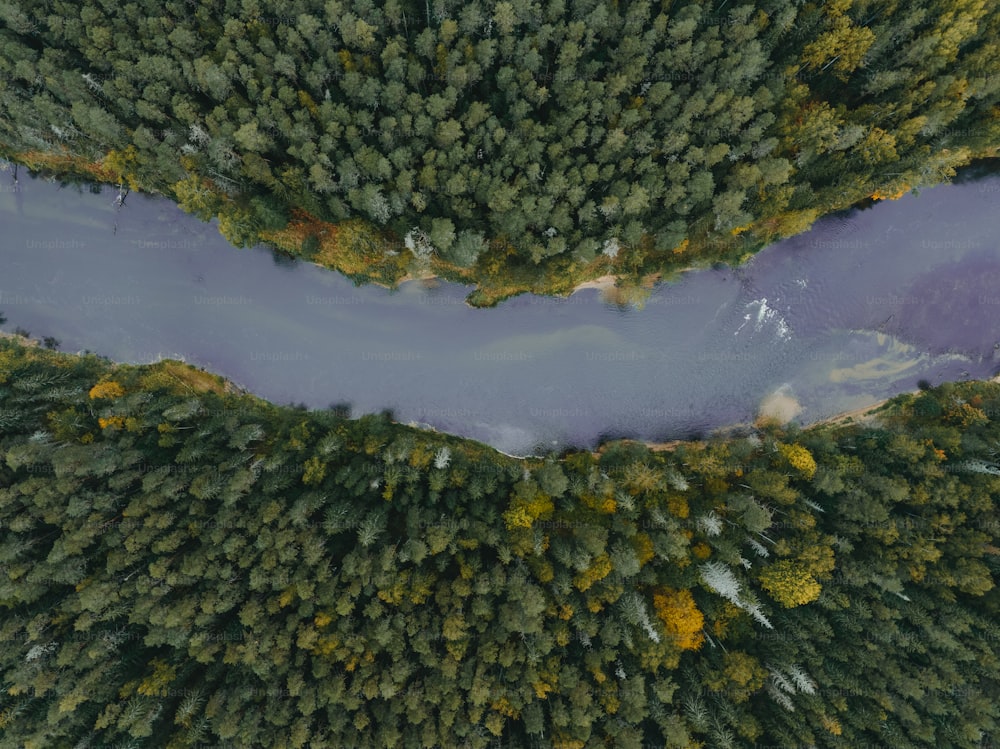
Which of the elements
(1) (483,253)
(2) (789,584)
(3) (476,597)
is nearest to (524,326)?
(1) (483,253)

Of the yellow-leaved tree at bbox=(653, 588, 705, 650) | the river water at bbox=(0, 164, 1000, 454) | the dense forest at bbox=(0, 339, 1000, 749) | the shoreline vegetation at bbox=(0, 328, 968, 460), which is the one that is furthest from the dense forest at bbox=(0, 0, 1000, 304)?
the yellow-leaved tree at bbox=(653, 588, 705, 650)

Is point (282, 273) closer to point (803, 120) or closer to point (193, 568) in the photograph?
point (193, 568)

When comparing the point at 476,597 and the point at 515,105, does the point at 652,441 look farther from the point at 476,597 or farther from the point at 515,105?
the point at 515,105

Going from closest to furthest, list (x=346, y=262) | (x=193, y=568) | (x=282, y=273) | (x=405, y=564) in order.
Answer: (x=193, y=568) → (x=405, y=564) → (x=346, y=262) → (x=282, y=273)

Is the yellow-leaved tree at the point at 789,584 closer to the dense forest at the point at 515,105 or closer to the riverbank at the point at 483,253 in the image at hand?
the riverbank at the point at 483,253

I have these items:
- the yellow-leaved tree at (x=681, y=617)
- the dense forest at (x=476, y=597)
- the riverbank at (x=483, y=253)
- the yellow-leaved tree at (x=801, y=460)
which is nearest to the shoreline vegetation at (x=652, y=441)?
the dense forest at (x=476, y=597)

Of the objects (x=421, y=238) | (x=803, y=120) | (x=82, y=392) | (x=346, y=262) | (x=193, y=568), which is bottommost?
(x=193, y=568)

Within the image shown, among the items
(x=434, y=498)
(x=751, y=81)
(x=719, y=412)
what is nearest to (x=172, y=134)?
(x=434, y=498)
